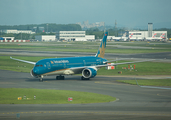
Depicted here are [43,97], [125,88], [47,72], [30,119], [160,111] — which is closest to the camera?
[30,119]

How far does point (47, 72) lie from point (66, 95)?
1499 centimetres

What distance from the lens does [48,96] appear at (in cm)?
3862

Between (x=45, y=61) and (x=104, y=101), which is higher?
(x=45, y=61)

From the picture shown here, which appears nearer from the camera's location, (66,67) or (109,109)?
(109,109)

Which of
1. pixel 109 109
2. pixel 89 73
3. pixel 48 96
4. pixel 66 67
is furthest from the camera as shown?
pixel 89 73

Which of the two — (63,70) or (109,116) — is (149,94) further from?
(63,70)

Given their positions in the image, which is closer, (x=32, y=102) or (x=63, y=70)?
(x=32, y=102)

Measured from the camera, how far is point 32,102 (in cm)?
3441

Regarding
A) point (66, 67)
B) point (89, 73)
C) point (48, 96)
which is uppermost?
point (66, 67)

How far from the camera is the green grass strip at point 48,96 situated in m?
35.0

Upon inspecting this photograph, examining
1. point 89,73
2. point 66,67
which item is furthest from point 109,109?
point 66,67

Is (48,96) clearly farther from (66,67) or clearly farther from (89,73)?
(89,73)

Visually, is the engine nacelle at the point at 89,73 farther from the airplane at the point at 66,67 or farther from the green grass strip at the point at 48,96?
the green grass strip at the point at 48,96

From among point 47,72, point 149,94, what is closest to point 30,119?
point 149,94
